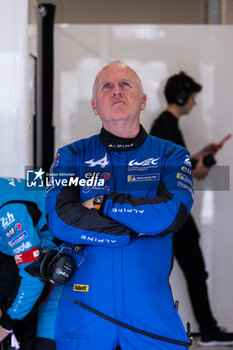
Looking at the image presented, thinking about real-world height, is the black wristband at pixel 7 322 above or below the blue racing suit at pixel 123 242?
below

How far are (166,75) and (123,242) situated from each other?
222cm

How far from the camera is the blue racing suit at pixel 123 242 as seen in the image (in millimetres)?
1490

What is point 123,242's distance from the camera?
152 centimetres

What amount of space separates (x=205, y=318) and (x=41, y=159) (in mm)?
1586

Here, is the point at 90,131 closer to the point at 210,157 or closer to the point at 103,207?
the point at 210,157

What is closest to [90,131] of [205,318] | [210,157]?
[210,157]

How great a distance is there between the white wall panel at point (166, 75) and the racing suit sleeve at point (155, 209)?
6.35ft

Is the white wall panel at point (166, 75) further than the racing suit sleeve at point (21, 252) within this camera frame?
Yes

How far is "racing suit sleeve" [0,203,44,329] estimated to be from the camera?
172 centimetres

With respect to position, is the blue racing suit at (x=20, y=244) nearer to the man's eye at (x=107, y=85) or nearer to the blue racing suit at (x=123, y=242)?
the blue racing suit at (x=123, y=242)

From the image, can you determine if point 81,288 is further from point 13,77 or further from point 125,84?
point 13,77

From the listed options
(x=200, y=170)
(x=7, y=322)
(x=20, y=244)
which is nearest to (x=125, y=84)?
(x=20, y=244)

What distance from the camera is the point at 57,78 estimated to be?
348 centimetres

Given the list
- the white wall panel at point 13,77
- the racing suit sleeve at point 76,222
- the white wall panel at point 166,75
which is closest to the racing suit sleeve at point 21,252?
the racing suit sleeve at point 76,222
